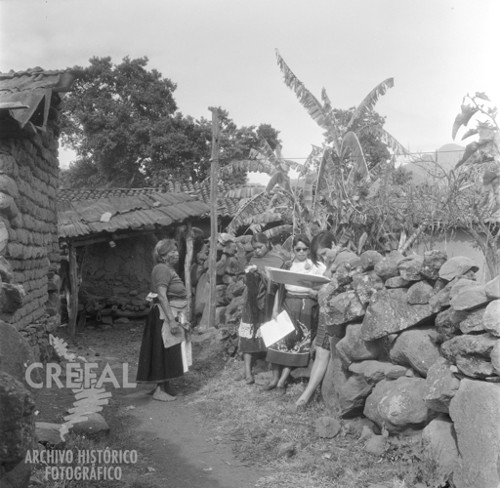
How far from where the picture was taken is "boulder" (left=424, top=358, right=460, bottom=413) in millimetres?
3504

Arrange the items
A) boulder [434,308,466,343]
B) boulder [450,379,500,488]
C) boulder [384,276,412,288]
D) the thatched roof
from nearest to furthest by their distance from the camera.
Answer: boulder [450,379,500,488] < boulder [434,308,466,343] < boulder [384,276,412,288] < the thatched roof

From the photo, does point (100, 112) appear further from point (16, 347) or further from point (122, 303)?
point (16, 347)

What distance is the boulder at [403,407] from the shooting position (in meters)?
3.94

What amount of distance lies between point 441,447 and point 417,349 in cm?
76

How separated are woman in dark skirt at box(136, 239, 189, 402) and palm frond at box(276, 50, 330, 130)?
17.4ft

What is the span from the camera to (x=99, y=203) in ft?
38.5

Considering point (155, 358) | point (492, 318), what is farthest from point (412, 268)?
point (155, 358)

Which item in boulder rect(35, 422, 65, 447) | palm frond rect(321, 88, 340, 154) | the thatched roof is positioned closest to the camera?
boulder rect(35, 422, 65, 447)

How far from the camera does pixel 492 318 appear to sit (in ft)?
10.4

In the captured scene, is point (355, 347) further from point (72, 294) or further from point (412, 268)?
point (72, 294)

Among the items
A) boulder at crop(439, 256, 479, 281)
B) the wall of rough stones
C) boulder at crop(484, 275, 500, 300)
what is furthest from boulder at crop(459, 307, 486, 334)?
boulder at crop(439, 256, 479, 281)

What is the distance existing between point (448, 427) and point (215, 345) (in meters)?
5.21

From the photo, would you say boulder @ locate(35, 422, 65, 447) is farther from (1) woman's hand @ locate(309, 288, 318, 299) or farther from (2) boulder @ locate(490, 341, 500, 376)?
(2) boulder @ locate(490, 341, 500, 376)

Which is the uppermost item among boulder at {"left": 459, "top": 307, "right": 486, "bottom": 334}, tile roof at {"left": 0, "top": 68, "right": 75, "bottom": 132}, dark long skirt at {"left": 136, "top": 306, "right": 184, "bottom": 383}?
tile roof at {"left": 0, "top": 68, "right": 75, "bottom": 132}
